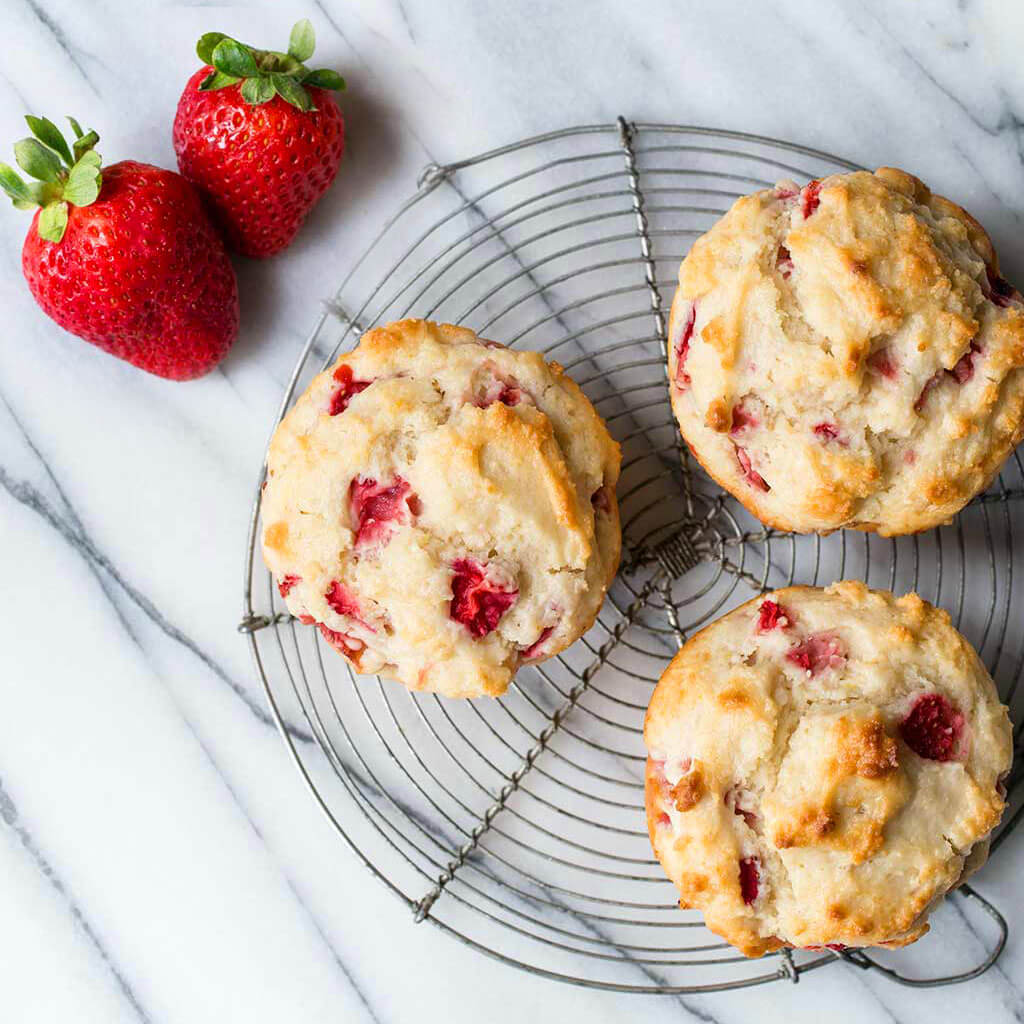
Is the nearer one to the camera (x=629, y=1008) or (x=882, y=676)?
(x=882, y=676)

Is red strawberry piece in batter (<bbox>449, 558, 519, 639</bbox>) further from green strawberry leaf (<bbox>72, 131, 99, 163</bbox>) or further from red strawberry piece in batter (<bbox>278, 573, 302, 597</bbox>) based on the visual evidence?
green strawberry leaf (<bbox>72, 131, 99, 163</bbox>)

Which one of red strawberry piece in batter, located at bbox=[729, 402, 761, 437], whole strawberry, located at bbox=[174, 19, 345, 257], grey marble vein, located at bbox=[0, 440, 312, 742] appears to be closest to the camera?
red strawberry piece in batter, located at bbox=[729, 402, 761, 437]

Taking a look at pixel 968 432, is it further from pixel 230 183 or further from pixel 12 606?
pixel 12 606

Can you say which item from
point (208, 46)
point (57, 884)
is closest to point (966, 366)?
point (208, 46)

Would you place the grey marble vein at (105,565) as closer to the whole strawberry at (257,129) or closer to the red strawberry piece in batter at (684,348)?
the whole strawberry at (257,129)

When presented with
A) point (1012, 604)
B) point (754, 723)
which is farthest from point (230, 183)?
point (1012, 604)

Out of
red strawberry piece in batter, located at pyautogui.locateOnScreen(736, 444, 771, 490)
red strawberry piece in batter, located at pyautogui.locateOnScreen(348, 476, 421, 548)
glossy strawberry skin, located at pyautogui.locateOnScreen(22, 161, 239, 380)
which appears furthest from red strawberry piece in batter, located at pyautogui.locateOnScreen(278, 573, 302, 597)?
red strawberry piece in batter, located at pyautogui.locateOnScreen(736, 444, 771, 490)

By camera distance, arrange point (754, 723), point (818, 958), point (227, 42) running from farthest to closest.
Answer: point (818, 958) → point (227, 42) → point (754, 723)
